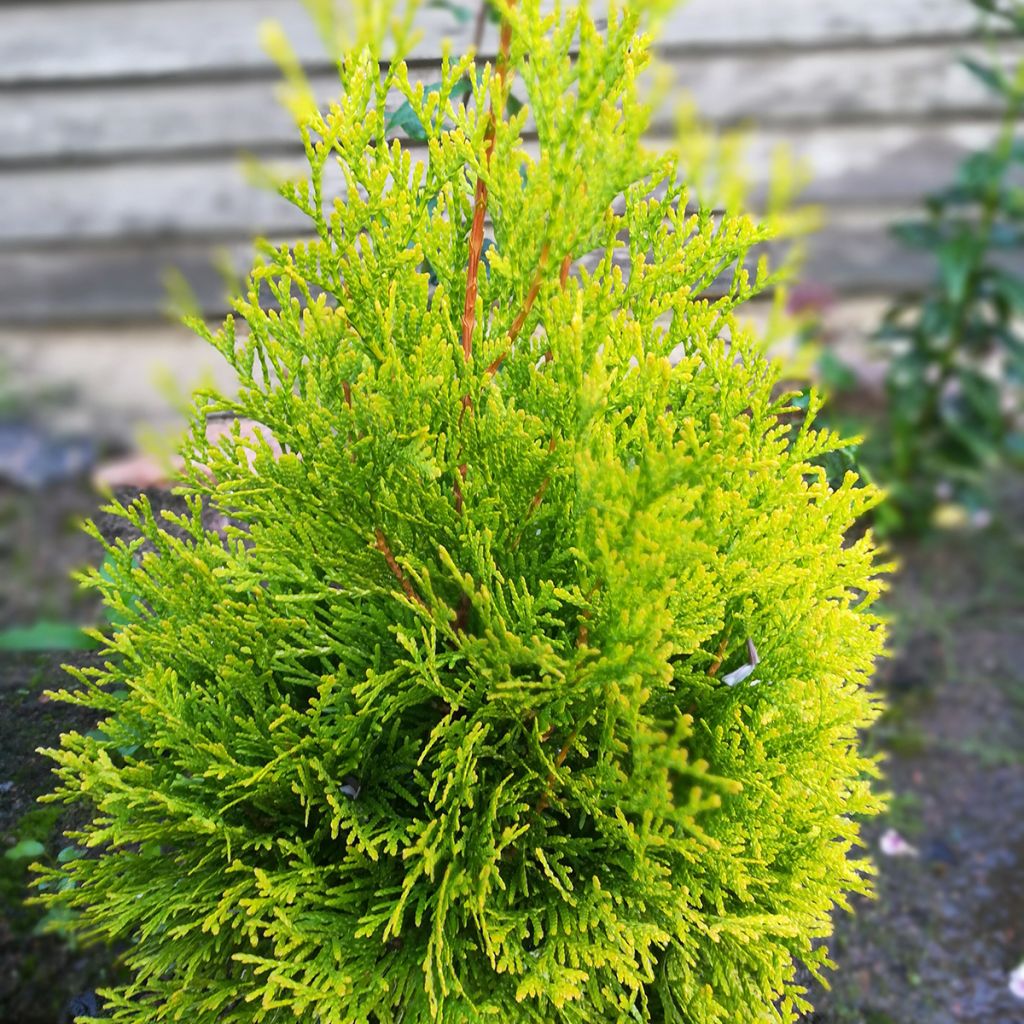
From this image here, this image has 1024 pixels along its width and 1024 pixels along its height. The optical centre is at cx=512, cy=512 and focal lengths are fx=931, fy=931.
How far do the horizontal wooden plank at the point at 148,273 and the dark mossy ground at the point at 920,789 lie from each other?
4.17 feet

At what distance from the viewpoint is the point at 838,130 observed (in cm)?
421

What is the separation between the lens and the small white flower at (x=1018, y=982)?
1.90 metres

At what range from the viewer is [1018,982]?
1.92 meters

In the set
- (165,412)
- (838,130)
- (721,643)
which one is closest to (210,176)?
(165,412)

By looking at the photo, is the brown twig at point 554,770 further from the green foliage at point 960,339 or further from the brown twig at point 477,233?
the green foliage at point 960,339

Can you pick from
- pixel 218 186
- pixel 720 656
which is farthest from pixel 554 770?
pixel 218 186

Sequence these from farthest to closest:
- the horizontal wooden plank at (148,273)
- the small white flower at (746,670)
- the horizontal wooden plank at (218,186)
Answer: the horizontal wooden plank at (148,273), the horizontal wooden plank at (218,186), the small white flower at (746,670)

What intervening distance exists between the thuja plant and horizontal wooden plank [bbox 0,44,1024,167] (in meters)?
3.29

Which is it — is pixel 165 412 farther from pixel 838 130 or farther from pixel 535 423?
pixel 535 423

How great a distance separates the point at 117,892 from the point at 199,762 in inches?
10.4

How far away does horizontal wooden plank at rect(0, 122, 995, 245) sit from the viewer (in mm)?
4219

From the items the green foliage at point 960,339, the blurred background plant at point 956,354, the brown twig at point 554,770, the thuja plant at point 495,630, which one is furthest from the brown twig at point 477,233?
the green foliage at point 960,339

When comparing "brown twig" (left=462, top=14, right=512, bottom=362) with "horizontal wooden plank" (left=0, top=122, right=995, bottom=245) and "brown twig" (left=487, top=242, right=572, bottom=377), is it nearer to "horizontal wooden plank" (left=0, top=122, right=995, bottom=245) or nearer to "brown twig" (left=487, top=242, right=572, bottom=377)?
"brown twig" (left=487, top=242, right=572, bottom=377)

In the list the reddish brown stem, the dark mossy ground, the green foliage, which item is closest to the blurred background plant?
the green foliage
